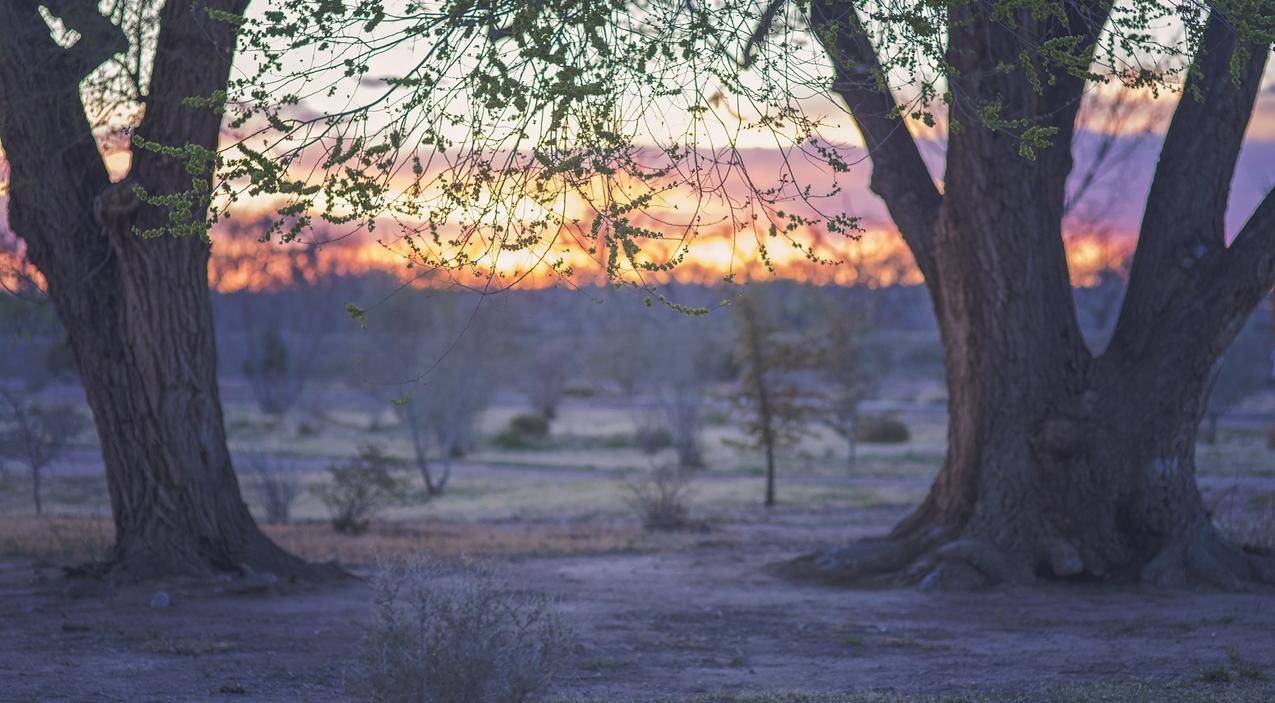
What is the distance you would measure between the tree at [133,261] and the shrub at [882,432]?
36.7m

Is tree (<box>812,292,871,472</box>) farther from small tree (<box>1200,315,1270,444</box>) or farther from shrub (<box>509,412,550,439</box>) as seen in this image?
shrub (<box>509,412,550,439</box>)

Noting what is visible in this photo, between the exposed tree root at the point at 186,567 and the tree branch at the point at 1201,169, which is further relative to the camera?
the tree branch at the point at 1201,169

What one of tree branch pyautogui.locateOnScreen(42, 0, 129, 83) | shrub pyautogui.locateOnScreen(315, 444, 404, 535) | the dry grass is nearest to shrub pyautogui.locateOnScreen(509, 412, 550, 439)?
shrub pyautogui.locateOnScreen(315, 444, 404, 535)

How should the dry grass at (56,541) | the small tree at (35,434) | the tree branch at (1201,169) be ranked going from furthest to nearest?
the small tree at (35,434), the dry grass at (56,541), the tree branch at (1201,169)

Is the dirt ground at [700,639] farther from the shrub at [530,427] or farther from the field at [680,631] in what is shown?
the shrub at [530,427]

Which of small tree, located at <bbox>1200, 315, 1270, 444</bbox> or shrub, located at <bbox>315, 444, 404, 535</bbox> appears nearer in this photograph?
shrub, located at <bbox>315, 444, 404, 535</bbox>

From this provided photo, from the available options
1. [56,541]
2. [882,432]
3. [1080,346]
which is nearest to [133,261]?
[56,541]

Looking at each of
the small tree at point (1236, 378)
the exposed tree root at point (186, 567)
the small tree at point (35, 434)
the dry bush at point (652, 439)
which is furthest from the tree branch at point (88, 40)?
the small tree at point (1236, 378)

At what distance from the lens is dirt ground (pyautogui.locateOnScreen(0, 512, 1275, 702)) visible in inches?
270

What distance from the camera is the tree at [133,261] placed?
9.40 meters

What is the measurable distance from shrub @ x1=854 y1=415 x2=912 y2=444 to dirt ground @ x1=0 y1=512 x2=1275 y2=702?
33998mm

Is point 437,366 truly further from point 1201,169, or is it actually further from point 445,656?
point 445,656

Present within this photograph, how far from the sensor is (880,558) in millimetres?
11492

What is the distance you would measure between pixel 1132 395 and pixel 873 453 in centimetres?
3109
